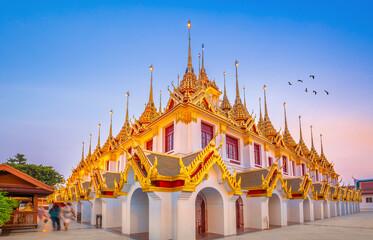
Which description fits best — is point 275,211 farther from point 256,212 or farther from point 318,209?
point 318,209

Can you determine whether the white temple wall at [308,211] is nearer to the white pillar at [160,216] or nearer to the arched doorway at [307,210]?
the arched doorway at [307,210]

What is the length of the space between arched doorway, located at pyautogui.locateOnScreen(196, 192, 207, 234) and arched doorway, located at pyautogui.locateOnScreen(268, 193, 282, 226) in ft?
20.6

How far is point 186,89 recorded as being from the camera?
20.2 metres

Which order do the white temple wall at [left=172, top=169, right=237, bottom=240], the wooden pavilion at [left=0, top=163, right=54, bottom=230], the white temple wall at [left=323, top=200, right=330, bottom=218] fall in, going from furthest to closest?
the white temple wall at [left=323, top=200, right=330, bottom=218]
the wooden pavilion at [left=0, top=163, right=54, bottom=230]
the white temple wall at [left=172, top=169, right=237, bottom=240]

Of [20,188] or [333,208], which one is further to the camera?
[333,208]

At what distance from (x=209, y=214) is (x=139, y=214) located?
12.6 ft

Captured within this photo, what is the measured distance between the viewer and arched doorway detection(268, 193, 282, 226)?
18875 millimetres

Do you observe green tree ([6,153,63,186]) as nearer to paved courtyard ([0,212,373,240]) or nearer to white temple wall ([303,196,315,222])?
paved courtyard ([0,212,373,240])

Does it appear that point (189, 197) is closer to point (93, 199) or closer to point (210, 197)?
point (210, 197)

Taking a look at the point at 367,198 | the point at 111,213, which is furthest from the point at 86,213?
the point at 367,198

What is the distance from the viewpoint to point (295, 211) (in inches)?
846

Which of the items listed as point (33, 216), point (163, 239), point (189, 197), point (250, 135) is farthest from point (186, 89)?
point (33, 216)

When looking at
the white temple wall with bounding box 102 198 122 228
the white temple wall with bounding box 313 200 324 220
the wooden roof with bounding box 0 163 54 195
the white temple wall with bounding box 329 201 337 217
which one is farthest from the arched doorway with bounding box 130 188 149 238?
the white temple wall with bounding box 329 201 337 217

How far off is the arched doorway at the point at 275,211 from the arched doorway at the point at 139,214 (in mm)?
9128
